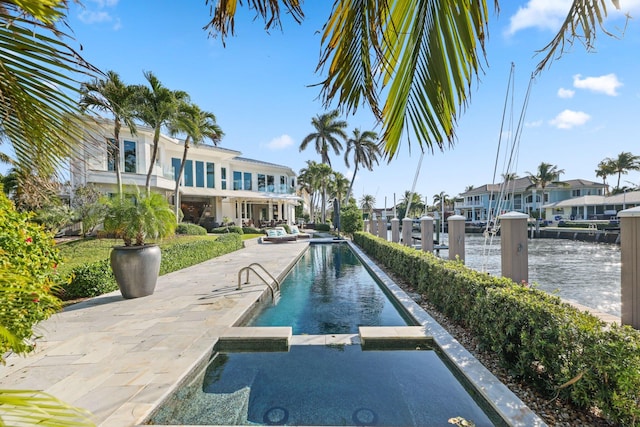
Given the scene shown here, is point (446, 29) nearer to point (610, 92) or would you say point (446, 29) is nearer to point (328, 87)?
point (328, 87)

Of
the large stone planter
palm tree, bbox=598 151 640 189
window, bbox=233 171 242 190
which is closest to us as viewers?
the large stone planter

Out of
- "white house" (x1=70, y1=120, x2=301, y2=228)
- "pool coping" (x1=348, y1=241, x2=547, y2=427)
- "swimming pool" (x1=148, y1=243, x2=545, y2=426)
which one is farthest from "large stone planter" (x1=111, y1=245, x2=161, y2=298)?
"white house" (x1=70, y1=120, x2=301, y2=228)

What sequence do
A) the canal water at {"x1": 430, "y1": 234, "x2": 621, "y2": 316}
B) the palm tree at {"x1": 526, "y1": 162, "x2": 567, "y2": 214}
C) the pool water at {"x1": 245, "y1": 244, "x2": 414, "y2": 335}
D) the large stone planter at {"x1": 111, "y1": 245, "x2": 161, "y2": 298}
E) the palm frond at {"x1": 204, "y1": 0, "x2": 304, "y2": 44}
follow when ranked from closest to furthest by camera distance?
1. the palm frond at {"x1": 204, "y1": 0, "x2": 304, "y2": 44}
2. the pool water at {"x1": 245, "y1": 244, "x2": 414, "y2": 335}
3. the large stone planter at {"x1": 111, "y1": 245, "x2": 161, "y2": 298}
4. the canal water at {"x1": 430, "y1": 234, "x2": 621, "y2": 316}
5. the palm tree at {"x1": 526, "y1": 162, "x2": 567, "y2": 214}

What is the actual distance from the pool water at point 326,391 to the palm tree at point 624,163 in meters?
62.2

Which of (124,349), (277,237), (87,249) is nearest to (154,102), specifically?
(87,249)

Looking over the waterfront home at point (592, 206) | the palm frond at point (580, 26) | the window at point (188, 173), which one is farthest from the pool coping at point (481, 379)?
the waterfront home at point (592, 206)

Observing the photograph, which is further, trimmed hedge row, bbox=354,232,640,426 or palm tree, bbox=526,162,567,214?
palm tree, bbox=526,162,567,214

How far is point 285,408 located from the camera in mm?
3135

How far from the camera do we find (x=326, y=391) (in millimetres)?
3400

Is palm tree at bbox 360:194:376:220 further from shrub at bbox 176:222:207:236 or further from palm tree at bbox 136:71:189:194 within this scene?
palm tree at bbox 136:71:189:194

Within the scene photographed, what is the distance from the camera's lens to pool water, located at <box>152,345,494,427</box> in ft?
9.67

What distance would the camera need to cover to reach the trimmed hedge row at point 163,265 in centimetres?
674

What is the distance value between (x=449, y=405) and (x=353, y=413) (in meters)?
0.93

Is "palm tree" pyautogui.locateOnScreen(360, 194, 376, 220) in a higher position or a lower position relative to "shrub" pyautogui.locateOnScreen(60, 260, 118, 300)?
higher
